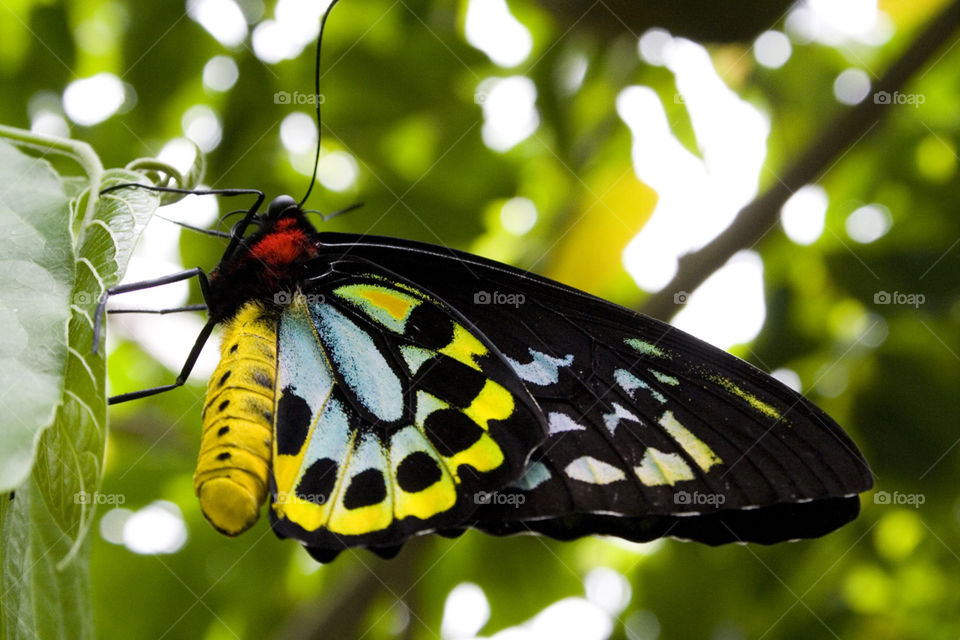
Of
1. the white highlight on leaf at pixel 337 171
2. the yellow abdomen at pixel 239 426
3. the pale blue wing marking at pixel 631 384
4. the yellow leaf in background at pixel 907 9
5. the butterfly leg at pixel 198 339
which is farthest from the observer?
the yellow leaf in background at pixel 907 9

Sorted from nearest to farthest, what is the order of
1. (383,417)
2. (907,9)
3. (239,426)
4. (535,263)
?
(239,426) < (383,417) < (535,263) < (907,9)

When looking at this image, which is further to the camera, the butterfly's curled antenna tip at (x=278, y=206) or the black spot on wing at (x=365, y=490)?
the butterfly's curled antenna tip at (x=278, y=206)

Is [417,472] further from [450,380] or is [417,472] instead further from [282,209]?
[282,209]

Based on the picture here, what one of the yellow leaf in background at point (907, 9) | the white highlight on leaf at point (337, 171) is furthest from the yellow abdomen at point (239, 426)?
the yellow leaf in background at point (907, 9)

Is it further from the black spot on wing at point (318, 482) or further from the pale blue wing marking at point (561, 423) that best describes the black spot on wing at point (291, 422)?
the pale blue wing marking at point (561, 423)

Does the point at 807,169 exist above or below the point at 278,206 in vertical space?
above

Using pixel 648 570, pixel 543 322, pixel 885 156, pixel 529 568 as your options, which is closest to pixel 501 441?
pixel 543 322

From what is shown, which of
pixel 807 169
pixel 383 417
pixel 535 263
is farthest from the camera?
pixel 535 263

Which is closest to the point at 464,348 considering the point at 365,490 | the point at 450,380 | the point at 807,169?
the point at 450,380
